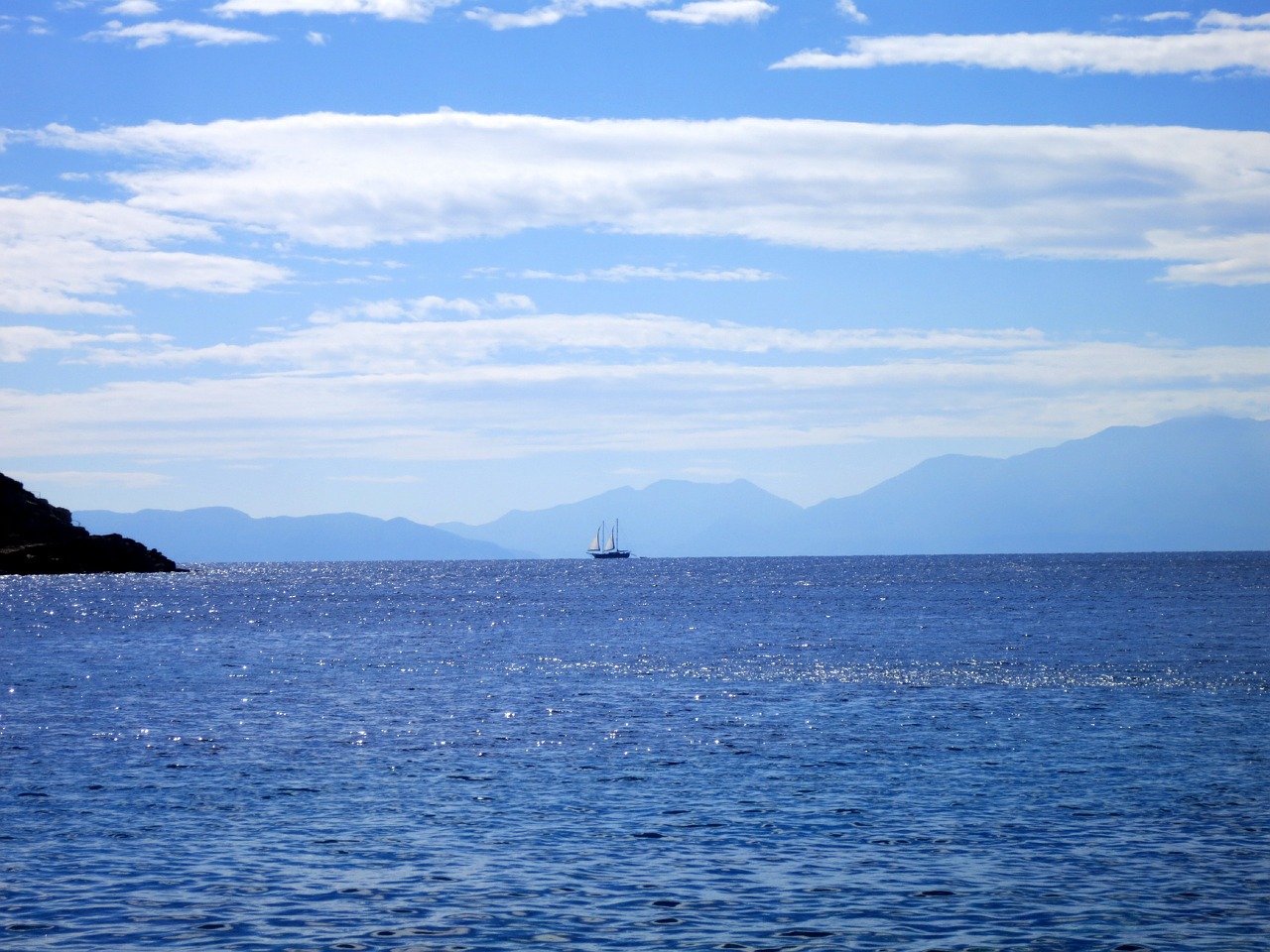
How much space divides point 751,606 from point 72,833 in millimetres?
128616

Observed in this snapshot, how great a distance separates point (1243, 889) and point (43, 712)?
4923 cm

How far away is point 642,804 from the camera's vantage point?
36.1 metres

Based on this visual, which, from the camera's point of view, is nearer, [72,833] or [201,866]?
[201,866]

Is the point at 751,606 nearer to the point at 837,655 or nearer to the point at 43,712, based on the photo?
the point at 837,655

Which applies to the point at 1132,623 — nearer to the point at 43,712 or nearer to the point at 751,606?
the point at 751,606

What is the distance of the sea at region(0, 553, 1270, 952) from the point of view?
24969mm

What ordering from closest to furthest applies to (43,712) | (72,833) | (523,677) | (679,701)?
(72,833), (43,712), (679,701), (523,677)

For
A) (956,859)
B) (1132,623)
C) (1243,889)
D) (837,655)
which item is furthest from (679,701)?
(1132,623)

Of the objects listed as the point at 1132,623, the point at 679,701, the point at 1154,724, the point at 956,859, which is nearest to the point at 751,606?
the point at 1132,623

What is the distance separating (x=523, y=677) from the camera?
7338cm

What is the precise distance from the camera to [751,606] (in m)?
158

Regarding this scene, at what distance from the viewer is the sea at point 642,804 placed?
81.9ft

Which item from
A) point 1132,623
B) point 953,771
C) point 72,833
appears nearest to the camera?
point 72,833

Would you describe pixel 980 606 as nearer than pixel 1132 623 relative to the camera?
No
